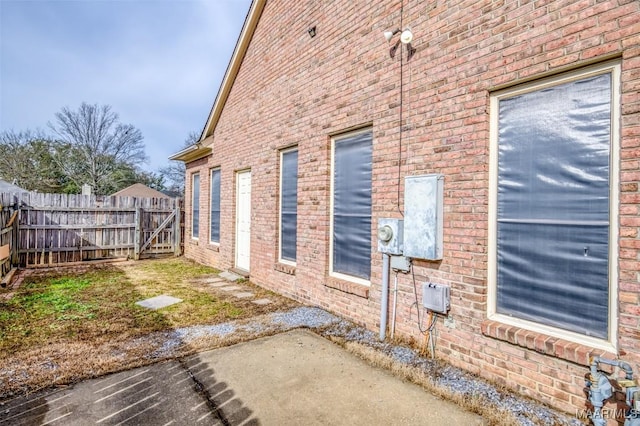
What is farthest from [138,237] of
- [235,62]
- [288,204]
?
[288,204]

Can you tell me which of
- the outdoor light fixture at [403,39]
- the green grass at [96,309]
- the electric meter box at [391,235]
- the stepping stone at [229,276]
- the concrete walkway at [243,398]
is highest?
the outdoor light fixture at [403,39]

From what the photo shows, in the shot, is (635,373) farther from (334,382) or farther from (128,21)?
(128,21)

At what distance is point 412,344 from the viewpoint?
3.60 meters

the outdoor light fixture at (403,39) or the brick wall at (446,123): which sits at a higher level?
the outdoor light fixture at (403,39)

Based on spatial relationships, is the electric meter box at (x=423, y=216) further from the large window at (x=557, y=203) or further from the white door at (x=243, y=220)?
the white door at (x=243, y=220)

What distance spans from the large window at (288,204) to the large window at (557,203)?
11.4 feet

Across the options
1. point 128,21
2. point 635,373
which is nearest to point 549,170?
point 635,373

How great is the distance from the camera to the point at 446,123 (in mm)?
3328

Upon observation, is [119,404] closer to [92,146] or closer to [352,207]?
[352,207]

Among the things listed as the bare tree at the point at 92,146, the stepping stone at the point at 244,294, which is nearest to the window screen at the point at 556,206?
the stepping stone at the point at 244,294

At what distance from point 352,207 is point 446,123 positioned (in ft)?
5.76

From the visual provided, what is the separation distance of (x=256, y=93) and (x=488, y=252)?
18.7ft

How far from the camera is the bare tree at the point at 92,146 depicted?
28.2 meters

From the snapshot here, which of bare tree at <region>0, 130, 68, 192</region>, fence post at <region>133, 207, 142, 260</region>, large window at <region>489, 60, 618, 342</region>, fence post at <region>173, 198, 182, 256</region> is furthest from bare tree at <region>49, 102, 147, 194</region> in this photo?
large window at <region>489, 60, 618, 342</region>
